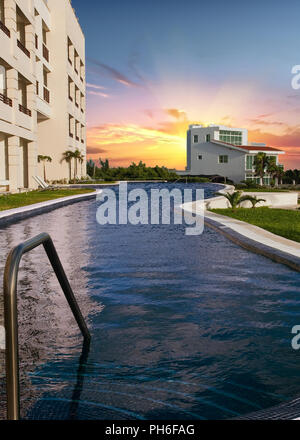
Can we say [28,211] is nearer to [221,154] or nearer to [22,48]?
[22,48]

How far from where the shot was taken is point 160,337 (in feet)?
15.0

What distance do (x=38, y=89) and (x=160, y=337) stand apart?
3714cm

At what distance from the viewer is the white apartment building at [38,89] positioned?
2642 centimetres

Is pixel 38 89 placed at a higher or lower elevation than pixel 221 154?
higher

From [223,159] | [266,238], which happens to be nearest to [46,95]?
[223,159]

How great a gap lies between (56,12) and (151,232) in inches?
1479

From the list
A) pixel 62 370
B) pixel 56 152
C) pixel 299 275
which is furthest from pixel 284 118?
pixel 62 370

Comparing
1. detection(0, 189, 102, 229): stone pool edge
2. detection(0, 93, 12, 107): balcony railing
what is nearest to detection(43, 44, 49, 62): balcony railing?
detection(0, 93, 12, 107): balcony railing

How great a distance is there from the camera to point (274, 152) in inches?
2714

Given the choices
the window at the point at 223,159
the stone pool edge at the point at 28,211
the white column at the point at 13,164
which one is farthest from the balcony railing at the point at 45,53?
the window at the point at 223,159

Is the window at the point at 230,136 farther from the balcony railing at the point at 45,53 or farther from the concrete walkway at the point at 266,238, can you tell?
the concrete walkway at the point at 266,238

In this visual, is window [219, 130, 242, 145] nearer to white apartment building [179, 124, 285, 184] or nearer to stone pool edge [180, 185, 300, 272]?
white apartment building [179, 124, 285, 184]

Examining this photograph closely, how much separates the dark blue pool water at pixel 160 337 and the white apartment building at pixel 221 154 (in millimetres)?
58907
